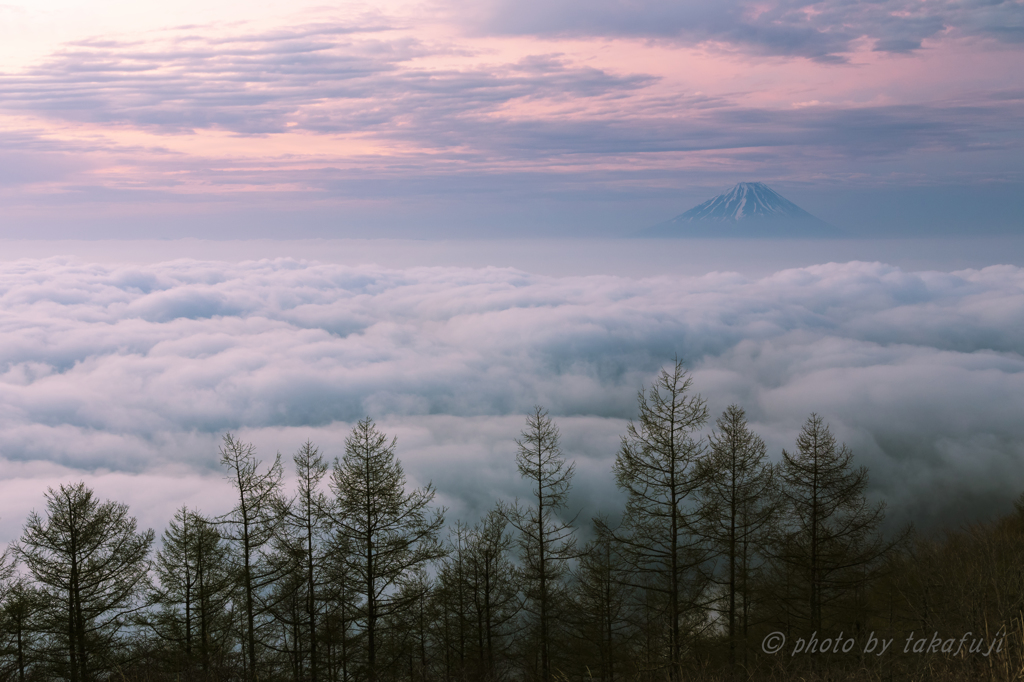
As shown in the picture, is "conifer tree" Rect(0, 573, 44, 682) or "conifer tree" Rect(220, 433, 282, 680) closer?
"conifer tree" Rect(220, 433, 282, 680)

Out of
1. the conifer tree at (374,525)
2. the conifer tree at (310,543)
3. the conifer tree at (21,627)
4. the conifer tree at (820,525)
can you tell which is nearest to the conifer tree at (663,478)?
the conifer tree at (820,525)

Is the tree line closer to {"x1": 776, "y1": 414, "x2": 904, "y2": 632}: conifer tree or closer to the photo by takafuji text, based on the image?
{"x1": 776, "y1": 414, "x2": 904, "y2": 632}: conifer tree

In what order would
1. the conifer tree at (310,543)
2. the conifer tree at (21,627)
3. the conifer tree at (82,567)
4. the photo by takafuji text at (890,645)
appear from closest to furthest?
the photo by takafuji text at (890,645) < the conifer tree at (310,543) < the conifer tree at (82,567) < the conifer tree at (21,627)

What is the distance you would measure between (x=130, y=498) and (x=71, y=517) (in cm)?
15423

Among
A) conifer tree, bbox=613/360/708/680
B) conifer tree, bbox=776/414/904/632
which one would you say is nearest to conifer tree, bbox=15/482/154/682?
conifer tree, bbox=613/360/708/680

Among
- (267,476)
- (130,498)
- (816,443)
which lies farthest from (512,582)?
(130,498)

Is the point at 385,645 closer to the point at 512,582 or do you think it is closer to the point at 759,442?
the point at 512,582

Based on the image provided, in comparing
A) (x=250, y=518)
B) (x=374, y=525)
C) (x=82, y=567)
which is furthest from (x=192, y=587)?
(x=374, y=525)

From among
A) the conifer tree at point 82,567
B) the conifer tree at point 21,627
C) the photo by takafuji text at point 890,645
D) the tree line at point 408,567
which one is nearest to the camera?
the photo by takafuji text at point 890,645

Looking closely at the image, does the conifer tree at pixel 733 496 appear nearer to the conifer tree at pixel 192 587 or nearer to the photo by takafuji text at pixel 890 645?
the photo by takafuji text at pixel 890 645

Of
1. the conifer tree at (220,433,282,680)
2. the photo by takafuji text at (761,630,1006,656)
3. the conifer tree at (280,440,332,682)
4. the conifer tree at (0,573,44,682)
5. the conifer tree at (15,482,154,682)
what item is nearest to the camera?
the photo by takafuji text at (761,630,1006,656)

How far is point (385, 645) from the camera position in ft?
72.1

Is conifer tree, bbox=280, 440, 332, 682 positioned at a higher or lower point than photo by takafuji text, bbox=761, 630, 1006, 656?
higher

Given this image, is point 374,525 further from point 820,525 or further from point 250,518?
point 820,525
